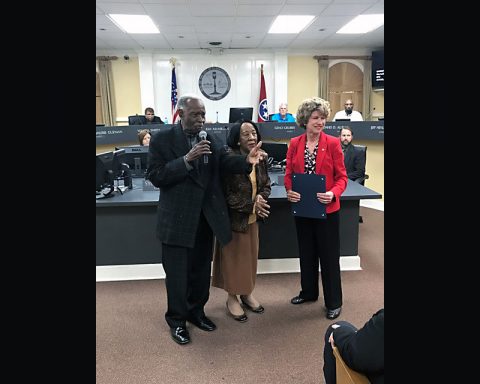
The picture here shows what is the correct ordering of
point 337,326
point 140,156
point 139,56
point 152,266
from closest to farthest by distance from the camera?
point 337,326
point 152,266
point 140,156
point 139,56

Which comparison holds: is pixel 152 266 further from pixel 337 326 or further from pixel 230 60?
pixel 230 60

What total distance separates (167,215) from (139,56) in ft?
25.9

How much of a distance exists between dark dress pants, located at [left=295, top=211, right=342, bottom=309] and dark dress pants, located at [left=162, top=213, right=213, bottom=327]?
2.32ft

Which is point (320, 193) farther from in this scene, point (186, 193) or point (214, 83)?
point (214, 83)

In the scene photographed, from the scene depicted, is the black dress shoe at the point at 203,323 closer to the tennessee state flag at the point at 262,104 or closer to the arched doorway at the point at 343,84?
the tennessee state flag at the point at 262,104

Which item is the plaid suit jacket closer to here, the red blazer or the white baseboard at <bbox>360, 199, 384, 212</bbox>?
the red blazer

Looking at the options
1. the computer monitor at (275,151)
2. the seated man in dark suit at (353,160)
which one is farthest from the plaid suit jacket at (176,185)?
the seated man in dark suit at (353,160)

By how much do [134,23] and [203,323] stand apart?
19.3ft

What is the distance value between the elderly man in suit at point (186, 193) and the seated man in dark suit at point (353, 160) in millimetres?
2547

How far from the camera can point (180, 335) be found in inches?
92.3

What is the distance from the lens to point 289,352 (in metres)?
2.24

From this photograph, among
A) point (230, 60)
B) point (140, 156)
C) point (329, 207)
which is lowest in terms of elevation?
point (329, 207)

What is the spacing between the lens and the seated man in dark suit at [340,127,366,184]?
4.47 metres
